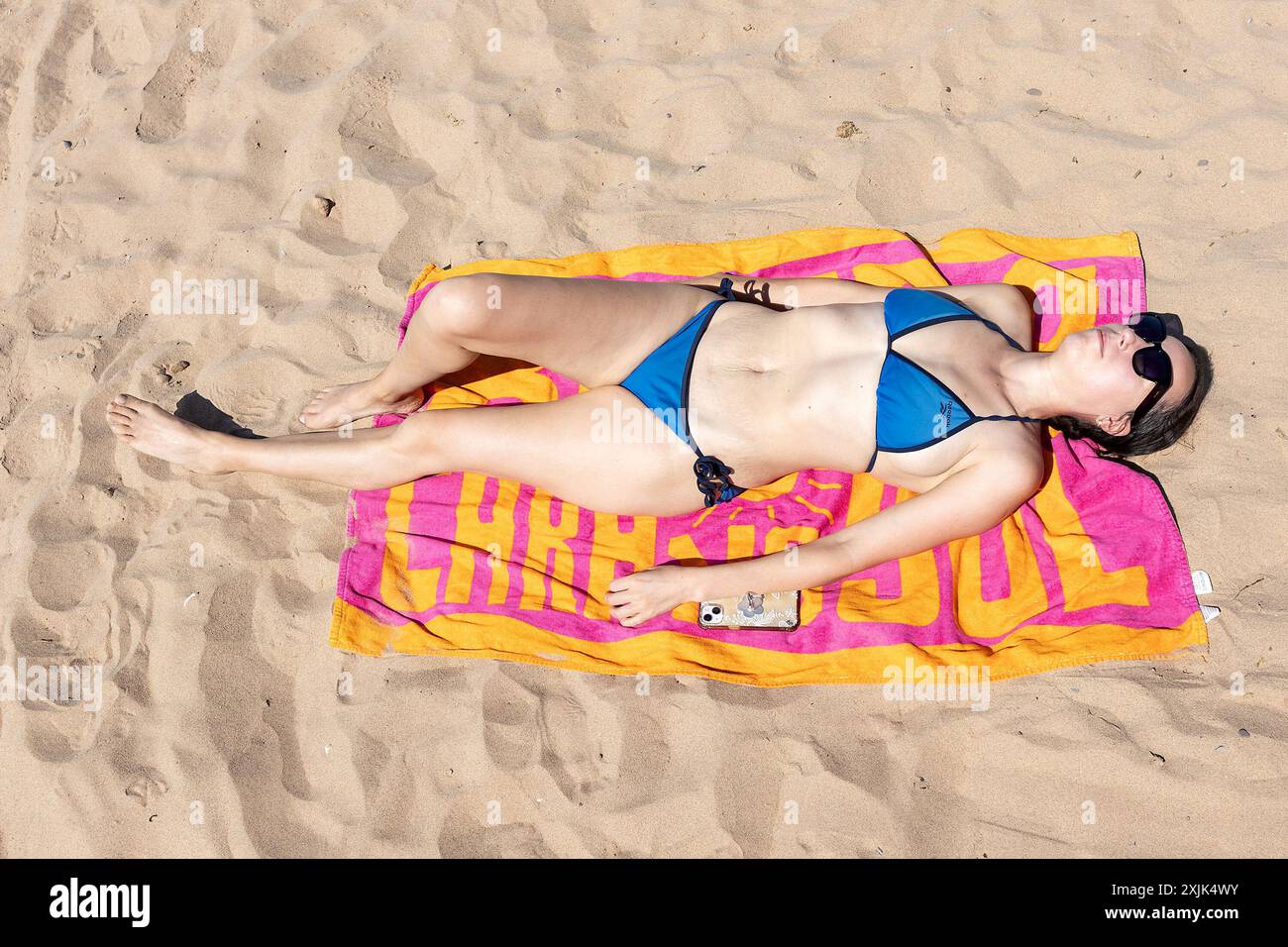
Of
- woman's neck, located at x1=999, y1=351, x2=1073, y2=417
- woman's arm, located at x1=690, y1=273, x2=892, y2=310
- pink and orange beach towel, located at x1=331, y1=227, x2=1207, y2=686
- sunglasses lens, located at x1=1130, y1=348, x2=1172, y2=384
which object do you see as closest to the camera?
sunglasses lens, located at x1=1130, y1=348, x2=1172, y2=384

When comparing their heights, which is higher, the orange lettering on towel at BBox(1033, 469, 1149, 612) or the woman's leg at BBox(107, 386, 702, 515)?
the woman's leg at BBox(107, 386, 702, 515)

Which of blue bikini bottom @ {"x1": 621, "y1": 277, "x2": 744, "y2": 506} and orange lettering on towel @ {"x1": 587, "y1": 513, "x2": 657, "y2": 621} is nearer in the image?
blue bikini bottom @ {"x1": 621, "y1": 277, "x2": 744, "y2": 506}

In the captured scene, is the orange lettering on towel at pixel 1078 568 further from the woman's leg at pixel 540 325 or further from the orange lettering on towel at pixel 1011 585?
the woman's leg at pixel 540 325

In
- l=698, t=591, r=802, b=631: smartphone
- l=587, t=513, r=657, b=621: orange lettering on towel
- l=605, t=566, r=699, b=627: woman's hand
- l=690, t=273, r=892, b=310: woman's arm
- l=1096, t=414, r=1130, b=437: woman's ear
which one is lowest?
l=698, t=591, r=802, b=631: smartphone

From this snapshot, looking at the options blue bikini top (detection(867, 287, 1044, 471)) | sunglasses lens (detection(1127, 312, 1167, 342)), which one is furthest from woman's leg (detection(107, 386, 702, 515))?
sunglasses lens (detection(1127, 312, 1167, 342))

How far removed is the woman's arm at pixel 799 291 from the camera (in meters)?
3.62

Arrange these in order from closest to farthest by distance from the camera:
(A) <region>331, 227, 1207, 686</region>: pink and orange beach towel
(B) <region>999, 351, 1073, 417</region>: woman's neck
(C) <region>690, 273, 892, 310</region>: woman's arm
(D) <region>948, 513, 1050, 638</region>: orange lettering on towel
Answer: (B) <region>999, 351, 1073, 417</region>: woman's neck → (A) <region>331, 227, 1207, 686</region>: pink and orange beach towel → (D) <region>948, 513, 1050, 638</region>: orange lettering on towel → (C) <region>690, 273, 892, 310</region>: woman's arm

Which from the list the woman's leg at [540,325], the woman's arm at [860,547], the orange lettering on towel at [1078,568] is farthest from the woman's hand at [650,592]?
the orange lettering on towel at [1078,568]

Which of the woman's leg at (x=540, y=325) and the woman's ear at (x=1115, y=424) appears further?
the woman's ear at (x=1115, y=424)

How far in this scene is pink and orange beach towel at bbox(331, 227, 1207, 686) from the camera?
134 inches

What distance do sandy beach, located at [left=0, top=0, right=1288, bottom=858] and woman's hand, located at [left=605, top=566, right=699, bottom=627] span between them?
0.82 feet

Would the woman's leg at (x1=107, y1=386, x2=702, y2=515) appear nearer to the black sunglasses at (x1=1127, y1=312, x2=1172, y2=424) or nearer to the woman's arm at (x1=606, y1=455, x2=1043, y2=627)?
the woman's arm at (x1=606, y1=455, x2=1043, y2=627)

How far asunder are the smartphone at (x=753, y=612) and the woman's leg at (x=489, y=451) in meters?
0.38
